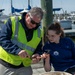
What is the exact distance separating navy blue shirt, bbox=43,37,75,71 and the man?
0.17m

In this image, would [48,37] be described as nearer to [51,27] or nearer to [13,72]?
[51,27]

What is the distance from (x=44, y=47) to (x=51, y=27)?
0.31 m

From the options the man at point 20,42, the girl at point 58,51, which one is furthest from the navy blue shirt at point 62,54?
the man at point 20,42

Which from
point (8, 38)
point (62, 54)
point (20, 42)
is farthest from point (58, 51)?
point (8, 38)

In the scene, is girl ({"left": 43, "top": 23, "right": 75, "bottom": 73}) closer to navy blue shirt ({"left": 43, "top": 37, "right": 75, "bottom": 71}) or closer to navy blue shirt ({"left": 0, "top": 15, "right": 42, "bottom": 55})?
navy blue shirt ({"left": 43, "top": 37, "right": 75, "bottom": 71})

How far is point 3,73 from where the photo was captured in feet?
13.2

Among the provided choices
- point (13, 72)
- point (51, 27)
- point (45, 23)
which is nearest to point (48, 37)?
point (51, 27)

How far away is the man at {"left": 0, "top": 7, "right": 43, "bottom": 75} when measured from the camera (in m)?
3.80

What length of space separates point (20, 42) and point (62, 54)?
22.4 inches

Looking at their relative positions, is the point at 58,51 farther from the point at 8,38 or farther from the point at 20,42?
the point at 8,38

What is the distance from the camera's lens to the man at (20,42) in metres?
3.80

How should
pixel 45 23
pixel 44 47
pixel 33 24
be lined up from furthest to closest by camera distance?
pixel 45 23 < pixel 44 47 < pixel 33 24

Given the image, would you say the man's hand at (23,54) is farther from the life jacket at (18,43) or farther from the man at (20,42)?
the life jacket at (18,43)

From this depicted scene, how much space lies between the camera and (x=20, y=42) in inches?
A: 154
